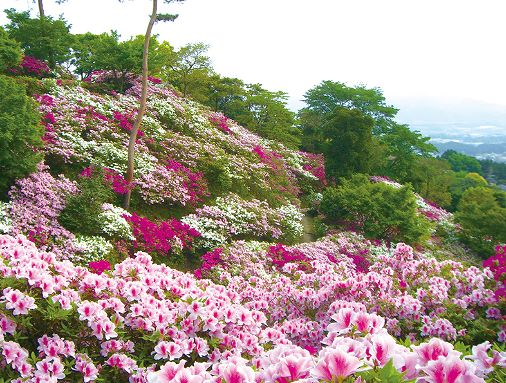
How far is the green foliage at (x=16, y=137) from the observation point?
856 centimetres

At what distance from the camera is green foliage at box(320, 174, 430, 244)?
51.3ft

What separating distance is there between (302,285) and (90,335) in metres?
4.19

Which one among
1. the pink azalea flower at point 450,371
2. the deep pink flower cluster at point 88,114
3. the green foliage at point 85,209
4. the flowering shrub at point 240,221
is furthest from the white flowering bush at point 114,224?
the pink azalea flower at point 450,371

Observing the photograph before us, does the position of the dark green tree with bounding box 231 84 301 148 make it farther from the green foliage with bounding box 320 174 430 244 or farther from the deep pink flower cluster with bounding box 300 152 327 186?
the green foliage with bounding box 320 174 430 244

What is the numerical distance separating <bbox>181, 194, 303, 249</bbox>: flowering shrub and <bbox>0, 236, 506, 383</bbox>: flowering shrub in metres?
7.77

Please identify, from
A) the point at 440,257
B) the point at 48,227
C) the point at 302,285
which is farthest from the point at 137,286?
the point at 440,257

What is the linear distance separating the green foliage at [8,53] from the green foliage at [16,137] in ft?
22.0

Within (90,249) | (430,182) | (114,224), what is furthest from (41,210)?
(430,182)

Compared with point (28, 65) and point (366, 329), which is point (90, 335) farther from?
point (28, 65)

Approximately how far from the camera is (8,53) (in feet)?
49.0

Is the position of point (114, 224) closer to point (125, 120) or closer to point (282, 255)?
point (282, 255)

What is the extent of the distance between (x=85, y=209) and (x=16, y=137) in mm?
2101

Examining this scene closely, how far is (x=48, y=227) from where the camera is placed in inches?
336

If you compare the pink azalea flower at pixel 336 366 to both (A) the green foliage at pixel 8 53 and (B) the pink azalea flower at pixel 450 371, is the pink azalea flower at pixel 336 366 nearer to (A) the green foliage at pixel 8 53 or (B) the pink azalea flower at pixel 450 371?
(B) the pink azalea flower at pixel 450 371
